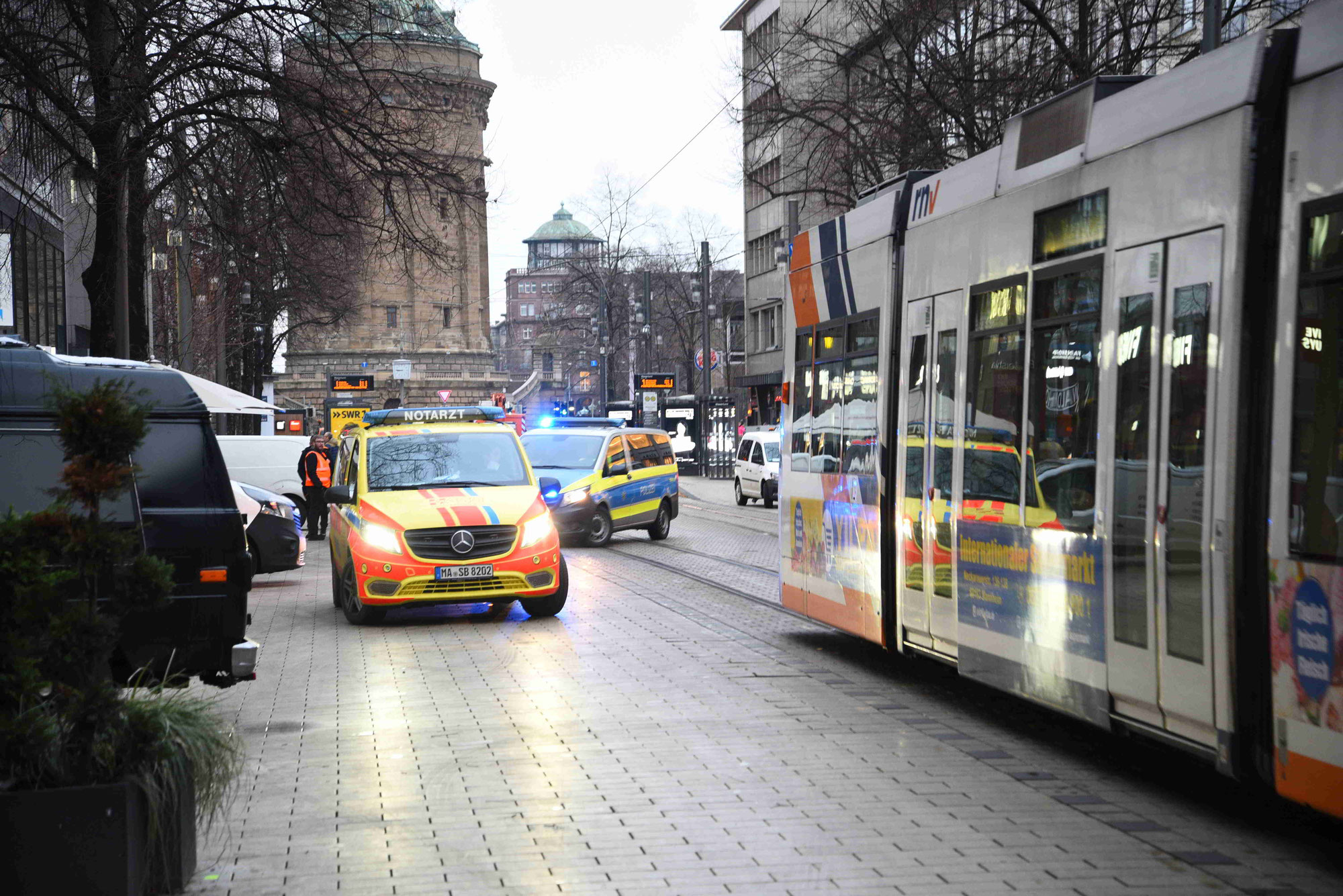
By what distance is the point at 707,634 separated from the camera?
44.6 ft

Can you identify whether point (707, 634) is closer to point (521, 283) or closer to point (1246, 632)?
point (1246, 632)

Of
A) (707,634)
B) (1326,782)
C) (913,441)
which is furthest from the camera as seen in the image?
(707,634)

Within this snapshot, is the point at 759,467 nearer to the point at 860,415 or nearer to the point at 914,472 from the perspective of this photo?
the point at 860,415

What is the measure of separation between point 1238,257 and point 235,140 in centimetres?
1317

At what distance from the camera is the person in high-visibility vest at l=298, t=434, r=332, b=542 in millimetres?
28672

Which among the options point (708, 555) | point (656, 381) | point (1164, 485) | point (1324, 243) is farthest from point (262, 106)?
point (656, 381)

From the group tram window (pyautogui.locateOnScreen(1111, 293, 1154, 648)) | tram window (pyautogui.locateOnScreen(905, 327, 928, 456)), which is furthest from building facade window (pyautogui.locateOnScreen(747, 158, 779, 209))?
tram window (pyautogui.locateOnScreen(1111, 293, 1154, 648))

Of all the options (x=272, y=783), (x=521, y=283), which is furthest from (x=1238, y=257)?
(x=521, y=283)

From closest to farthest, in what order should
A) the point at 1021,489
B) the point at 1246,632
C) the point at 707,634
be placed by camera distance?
the point at 1246,632, the point at 1021,489, the point at 707,634

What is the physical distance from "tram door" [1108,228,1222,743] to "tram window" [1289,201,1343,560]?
57 centimetres

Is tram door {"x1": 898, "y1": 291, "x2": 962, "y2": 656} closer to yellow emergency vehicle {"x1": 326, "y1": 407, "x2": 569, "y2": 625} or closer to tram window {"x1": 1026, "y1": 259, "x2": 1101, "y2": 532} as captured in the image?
tram window {"x1": 1026, "y1": 259, "x2": 1101, "y2": 532}

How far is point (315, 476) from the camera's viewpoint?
2878 centimetres

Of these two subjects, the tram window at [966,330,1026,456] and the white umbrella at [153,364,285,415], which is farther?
the white umbrella at [153,364,285,415]

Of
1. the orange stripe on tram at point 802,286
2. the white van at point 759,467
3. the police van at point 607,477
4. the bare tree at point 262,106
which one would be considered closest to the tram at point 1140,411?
the orange stripe on tram at point 802,286
